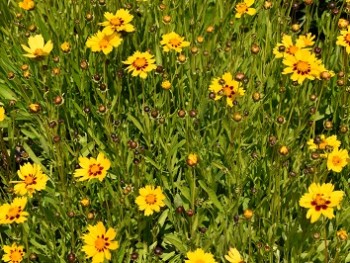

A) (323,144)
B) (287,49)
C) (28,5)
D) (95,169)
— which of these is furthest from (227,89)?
(28,5)

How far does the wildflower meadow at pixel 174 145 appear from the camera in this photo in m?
1.77

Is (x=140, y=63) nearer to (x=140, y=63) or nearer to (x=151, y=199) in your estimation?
(x=140, y=63)

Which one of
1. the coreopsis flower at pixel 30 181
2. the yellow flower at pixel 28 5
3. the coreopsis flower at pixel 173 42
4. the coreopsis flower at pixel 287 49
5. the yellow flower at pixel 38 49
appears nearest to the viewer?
the coreopsis flower at pixel 30 181

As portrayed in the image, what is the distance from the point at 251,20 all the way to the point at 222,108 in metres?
0.72

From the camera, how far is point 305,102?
2.24 m

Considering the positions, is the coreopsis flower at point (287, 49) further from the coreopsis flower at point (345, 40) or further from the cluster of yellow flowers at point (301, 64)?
the coreopsis flower at point (345, 40)

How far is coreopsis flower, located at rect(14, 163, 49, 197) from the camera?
1.72 m

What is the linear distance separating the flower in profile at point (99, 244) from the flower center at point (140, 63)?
0.70 m

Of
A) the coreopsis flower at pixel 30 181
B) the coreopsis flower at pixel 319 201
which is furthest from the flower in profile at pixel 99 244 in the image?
the coreopsis flower at pixel 319 201

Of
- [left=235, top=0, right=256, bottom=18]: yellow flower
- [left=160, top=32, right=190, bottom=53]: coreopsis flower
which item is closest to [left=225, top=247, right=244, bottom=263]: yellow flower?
[left=160, top=32, right=190, bottom=53]: coreopsis flower

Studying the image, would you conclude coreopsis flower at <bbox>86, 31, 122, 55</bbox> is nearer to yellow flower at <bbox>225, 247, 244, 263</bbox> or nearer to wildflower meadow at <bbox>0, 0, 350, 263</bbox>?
wildflower meadow at <bbox>0, 0, 350, 263</bbox>

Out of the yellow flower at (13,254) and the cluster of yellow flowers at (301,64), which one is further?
the cluster of yellow flowers at (301,64)

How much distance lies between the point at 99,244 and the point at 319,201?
74 centimetres

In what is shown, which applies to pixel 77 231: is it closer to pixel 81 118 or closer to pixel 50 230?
pixel 50 230
